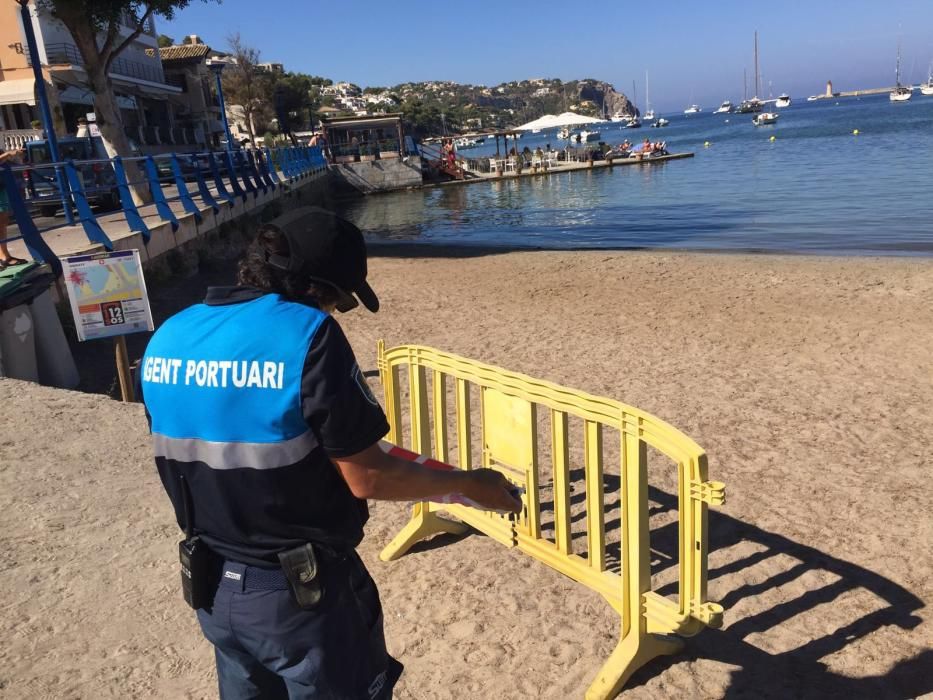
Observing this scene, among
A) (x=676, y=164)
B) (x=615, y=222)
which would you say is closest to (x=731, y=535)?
(x=615, y=222)

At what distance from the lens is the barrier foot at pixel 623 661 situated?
3.10 metres

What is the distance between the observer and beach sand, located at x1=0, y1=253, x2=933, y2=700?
3.27 metres

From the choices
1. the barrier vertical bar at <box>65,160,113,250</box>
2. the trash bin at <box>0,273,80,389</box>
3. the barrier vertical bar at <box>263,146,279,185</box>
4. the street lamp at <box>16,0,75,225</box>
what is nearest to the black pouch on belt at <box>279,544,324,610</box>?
the trash bin at <box>0,273,80,389</box>

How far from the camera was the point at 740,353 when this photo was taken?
27.5ft

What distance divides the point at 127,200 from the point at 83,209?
1172 mm

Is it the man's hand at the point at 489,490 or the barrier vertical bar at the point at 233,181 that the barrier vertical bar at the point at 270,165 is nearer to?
the barrier vertical bar at the point at 233,181

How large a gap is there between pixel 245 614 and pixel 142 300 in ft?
17.3

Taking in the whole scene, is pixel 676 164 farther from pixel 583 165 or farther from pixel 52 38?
pixel 52 38

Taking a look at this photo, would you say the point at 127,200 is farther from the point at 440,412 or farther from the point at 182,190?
the point at 440,412

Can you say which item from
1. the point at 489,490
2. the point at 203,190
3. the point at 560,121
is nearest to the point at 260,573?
the point at 489,490

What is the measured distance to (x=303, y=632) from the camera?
1789 mm

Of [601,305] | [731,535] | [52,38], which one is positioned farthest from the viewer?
[52,38]

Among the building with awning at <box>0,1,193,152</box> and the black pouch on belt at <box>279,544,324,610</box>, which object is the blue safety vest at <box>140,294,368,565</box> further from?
the building with awning at <box>0,1,193,152</box>

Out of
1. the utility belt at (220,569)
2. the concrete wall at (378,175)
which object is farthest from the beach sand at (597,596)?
the concrete wall at (378,175)
